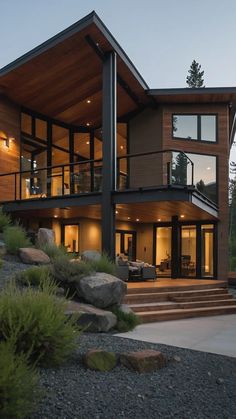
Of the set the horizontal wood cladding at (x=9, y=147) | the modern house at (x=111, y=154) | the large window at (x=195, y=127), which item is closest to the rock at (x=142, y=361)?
the modern house at (x=111, y=154)

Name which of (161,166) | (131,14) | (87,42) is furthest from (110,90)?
(131,14)

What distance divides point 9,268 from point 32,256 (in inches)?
34.7

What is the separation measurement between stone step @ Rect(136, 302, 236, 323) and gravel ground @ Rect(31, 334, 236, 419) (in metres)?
3.92

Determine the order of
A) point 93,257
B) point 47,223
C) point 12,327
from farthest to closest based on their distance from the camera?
point 47,223, point 93,257, point 12,327

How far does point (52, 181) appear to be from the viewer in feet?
49.6

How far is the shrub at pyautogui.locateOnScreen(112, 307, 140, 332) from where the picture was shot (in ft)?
24.2

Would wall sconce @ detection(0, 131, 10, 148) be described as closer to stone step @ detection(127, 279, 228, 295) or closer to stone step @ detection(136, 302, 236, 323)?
stone step @ detection(127, 279, 228, 295)

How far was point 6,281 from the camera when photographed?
762 cm

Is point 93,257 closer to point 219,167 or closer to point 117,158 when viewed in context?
point 117,158

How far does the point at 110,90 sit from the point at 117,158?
211 cm

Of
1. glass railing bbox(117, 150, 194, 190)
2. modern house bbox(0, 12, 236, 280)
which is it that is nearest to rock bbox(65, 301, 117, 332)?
modern house bbox(0, 12, 236, 280)

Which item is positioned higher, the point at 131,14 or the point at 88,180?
the point at 131,14

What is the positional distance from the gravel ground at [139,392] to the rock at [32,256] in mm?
4666

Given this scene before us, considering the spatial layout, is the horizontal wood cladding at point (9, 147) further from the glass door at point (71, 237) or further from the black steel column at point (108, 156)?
the black steel column at point (108, 156)
